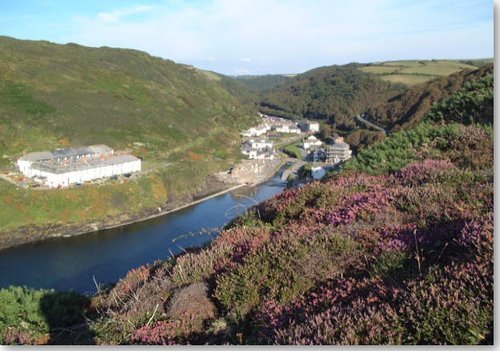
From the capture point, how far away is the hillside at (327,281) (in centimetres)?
382

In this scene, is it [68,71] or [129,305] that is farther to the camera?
[68,71]

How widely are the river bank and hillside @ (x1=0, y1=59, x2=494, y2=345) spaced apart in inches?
1672

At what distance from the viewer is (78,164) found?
62094 mm

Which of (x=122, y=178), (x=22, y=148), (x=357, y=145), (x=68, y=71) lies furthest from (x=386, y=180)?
(x=68, y=71)

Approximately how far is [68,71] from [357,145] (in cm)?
6851

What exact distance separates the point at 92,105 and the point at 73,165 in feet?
107

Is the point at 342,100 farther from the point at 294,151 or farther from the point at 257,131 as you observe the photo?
the point at 294,151

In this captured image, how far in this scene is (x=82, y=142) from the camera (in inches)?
3004

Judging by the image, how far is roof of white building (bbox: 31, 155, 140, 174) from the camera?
5827 centimetres

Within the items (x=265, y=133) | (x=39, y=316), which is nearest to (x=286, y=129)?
(x=265, y=133)

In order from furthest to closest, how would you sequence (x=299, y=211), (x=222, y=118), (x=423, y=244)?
1. (x=222, y=118)
2. (x=299, y=211)
3. (x=423, y=244)

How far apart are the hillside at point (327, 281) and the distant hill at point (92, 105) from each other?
68.2 m

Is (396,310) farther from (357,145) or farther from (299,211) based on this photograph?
(357,145)

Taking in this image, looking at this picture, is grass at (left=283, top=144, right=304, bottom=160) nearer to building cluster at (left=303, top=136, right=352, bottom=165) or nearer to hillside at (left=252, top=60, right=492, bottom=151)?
building cluster at (left=303, top=136, right=352, bottom=165)
